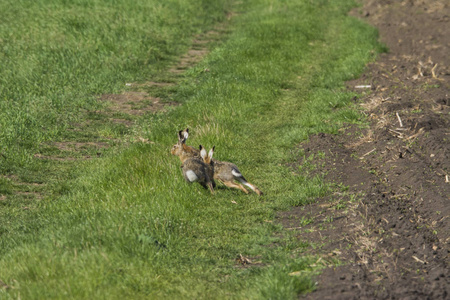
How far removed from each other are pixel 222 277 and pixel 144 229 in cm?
108

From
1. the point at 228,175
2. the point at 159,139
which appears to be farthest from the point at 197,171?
the point at 159,139

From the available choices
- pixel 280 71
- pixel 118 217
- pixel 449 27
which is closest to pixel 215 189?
pixel 118 217

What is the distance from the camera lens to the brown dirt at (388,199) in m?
5.88

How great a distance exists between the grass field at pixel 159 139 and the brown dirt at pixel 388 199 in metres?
0.36

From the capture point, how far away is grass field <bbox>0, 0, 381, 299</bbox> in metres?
6.20

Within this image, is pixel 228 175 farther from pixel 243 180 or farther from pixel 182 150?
pixel 182 150

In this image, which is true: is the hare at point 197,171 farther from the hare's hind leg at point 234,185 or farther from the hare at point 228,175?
the hare's hind leg at point 234,185

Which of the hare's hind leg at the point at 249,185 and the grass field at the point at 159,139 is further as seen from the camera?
the hare's hind leg at the point at 249,185

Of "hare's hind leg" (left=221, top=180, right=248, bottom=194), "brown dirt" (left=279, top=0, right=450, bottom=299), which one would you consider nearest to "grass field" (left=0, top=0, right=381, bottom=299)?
"hare's hind leg" (left=221, top=180, right=248, bottom=194)

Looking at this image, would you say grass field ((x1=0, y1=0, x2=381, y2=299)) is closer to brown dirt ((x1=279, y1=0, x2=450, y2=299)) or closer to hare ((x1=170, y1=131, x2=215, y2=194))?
hare ((x1=170, y1=131, x2=215, y2=194))

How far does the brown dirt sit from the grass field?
1.19ft

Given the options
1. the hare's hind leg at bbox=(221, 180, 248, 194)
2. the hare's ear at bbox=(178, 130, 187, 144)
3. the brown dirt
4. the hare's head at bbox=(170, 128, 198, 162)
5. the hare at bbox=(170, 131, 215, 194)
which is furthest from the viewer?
the hare's ear at bbox=(178, 130, 187, 144)

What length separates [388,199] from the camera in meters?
7.78

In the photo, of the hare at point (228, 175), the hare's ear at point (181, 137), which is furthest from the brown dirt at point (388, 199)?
the hare's ear at point (181, 137)
